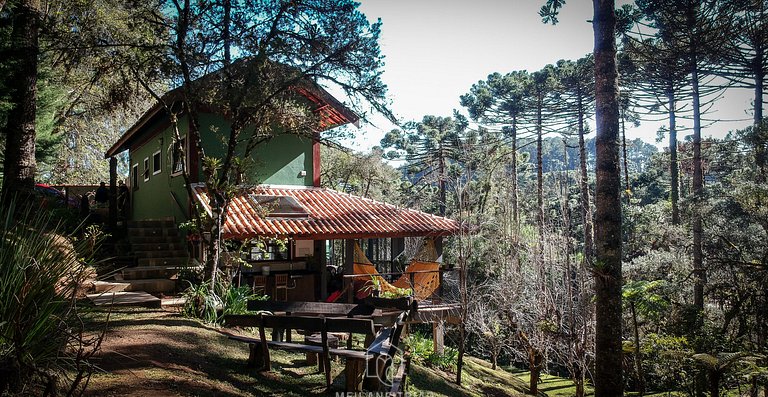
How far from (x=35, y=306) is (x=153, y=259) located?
9.39m

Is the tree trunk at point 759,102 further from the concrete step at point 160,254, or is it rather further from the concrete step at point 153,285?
the concrete step at point 160,254

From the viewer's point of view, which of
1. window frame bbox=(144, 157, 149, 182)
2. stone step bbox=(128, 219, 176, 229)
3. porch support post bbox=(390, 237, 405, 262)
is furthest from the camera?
window frame bbox=(144, 157, 149, 182)

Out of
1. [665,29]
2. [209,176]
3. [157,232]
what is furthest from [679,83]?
[157,232]

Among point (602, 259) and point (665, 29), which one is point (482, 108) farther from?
point (602, 259)

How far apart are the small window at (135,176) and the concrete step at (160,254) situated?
6488mm

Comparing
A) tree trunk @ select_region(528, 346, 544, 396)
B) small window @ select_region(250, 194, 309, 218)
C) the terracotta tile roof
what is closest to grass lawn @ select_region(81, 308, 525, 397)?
the terracotta tile roof

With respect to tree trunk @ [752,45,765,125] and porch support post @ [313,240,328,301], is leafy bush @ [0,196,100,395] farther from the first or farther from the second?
tree trunk @ [752,45,765,125]

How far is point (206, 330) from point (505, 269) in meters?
7.11

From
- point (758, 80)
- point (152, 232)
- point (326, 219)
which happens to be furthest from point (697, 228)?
point (152, 232)

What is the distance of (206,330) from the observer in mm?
7070

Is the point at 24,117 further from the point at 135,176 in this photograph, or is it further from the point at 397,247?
the point at 135,176

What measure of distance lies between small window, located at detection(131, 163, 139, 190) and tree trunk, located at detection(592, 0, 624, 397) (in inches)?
639

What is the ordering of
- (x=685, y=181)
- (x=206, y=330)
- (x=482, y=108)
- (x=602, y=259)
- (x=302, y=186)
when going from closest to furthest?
(x=602, y=259) → (x=206, y=330) → (x=302, y=186) → (x=482, y=108) → (x=685, y=181)

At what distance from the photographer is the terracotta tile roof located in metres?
10.9
